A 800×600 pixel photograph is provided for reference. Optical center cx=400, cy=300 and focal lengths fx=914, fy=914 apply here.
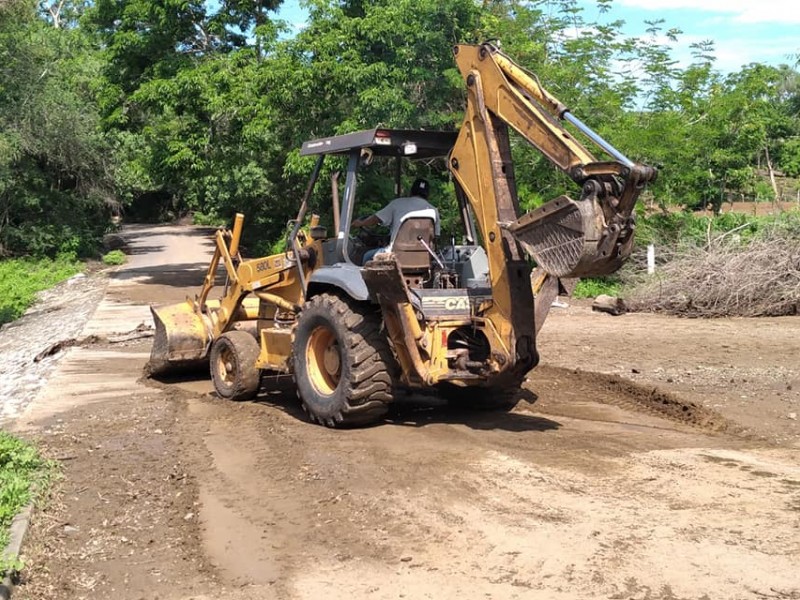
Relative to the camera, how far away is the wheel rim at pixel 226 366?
1033cm

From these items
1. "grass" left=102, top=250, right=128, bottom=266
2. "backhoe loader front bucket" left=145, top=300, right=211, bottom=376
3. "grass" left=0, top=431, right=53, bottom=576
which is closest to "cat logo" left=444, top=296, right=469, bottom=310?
"grass" left=0, top=431, right=53, bottom=576

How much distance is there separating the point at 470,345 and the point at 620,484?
7.12 feet

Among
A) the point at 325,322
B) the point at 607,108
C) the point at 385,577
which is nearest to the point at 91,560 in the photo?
the point at 385,577

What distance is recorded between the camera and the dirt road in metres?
5.00

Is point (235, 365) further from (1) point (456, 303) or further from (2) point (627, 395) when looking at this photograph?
(2) point (627, 395)

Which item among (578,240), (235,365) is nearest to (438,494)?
(578,240)

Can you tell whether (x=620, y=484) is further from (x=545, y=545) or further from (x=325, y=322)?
(x=325, y=322)

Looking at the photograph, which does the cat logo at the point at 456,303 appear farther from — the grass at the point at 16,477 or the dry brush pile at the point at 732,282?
the dry brush pile at the point at 732,282

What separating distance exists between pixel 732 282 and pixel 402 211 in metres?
9.42

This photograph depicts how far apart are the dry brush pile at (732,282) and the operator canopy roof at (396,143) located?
8.84 m

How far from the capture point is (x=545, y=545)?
209 inches

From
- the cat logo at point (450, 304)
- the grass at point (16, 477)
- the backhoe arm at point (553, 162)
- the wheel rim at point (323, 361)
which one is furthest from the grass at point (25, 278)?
the backhoe arm at point (553, 162)

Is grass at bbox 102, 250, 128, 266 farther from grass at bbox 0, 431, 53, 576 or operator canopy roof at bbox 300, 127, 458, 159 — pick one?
grass at bbox 0, 431, 53, 576

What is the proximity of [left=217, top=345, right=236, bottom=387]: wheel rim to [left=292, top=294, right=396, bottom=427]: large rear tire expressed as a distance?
5.50ft
